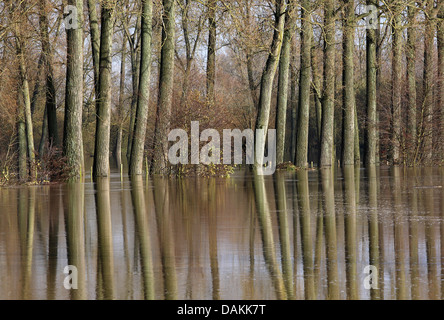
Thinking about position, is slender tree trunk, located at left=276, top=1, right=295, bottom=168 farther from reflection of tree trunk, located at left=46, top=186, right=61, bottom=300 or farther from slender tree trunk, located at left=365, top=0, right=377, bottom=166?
reflection of tree trunk, located at left=46, top=186, right=61, bottom=300

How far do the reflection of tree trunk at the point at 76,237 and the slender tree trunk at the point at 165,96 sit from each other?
7735 mm

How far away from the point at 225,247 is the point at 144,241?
1.45m

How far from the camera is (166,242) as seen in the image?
10719mm

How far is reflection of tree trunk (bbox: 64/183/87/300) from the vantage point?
740 cm

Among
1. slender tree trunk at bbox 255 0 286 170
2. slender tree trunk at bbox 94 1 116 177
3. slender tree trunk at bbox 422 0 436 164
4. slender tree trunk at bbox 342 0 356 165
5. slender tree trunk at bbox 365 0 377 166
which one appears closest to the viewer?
slender tree trunk at bbox 94 1 116 177

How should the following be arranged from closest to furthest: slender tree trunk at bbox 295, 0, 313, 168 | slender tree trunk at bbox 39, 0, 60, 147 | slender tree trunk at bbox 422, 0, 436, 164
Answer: slender tree trunk at bbox 39, 0, 60, 147, slender tree trunk at bbox 422, 0, 436, 164, slender tree trunk at bbox 295, 0, 313, 168

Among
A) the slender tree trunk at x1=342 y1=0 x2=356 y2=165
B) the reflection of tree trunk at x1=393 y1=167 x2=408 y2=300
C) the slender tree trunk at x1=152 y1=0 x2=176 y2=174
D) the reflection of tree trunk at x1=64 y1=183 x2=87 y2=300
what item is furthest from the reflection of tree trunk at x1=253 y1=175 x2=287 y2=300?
the slender tree trunk at x1=342 y1=0 x2=356 y2=165

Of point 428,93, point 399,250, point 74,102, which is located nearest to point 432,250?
point 399,250

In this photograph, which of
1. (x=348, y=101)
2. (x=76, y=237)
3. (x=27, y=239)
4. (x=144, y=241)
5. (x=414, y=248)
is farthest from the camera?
(x=348, y=101)

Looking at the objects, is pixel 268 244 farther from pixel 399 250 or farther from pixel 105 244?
pixel 105 244

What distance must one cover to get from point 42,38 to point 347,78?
18.4 metres

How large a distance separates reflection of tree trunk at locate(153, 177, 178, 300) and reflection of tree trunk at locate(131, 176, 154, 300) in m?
0.16
